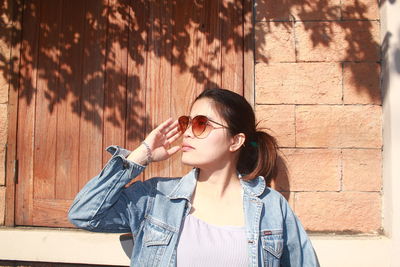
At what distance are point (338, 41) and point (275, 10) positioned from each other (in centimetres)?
60

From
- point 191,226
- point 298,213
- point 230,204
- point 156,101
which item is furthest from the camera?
point 156,101

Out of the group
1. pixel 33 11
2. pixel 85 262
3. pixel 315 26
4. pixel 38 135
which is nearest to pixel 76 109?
pixel 38 135

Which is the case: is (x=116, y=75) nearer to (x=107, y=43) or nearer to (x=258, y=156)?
(x=107, y=43)

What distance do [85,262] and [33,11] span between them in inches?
92.7

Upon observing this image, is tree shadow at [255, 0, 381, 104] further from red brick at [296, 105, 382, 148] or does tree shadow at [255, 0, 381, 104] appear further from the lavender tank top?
the lavender tank top

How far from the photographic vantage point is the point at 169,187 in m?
2.02

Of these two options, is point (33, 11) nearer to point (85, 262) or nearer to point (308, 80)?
point (85, 262)

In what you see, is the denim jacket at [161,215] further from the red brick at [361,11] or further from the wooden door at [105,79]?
the red brick at [361,11]

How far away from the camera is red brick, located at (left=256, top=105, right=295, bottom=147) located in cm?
277

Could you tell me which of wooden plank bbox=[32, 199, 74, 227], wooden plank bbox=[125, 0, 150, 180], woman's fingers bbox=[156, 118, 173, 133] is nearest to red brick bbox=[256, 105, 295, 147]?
woman's fingers bbox=[156, 118, 173, 133]

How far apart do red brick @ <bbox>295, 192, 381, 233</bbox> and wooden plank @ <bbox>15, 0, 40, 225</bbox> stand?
95.9 inches

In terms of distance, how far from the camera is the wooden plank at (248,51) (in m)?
2.94

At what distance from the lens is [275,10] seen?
2.84 metres

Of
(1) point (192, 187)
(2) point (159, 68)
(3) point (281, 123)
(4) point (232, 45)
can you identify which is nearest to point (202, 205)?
(1) point (192, 187)
